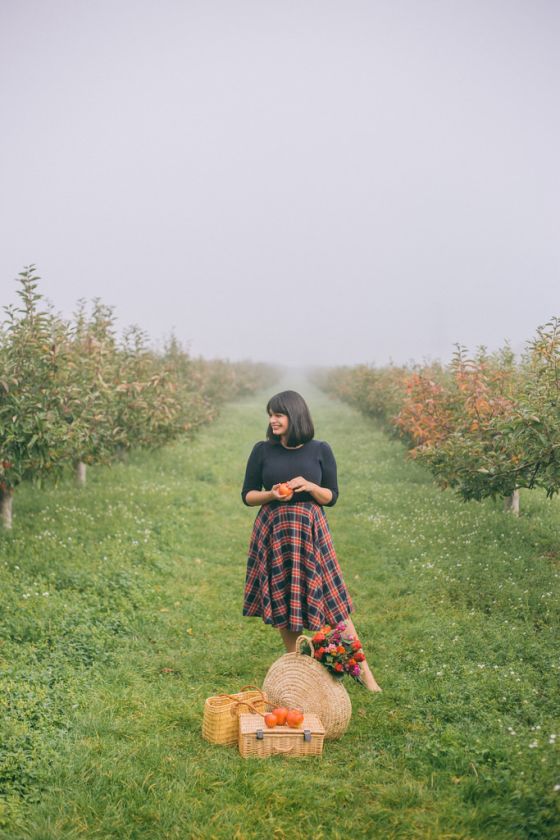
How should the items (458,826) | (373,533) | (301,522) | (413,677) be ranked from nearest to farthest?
(458,826)
(301,522)
(413,677)
(373,533)

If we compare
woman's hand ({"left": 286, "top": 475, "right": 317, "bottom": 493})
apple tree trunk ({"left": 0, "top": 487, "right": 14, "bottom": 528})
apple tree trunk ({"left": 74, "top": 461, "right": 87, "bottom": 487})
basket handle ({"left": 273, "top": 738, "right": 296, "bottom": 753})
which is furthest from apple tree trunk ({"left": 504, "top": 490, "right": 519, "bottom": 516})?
apple tree trunk ({"left": 74, "top": 461, "right": 87, "bottom": 487})

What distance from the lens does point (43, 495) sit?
1166cm

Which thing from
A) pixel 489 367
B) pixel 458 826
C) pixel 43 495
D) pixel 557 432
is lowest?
pixel 458 826

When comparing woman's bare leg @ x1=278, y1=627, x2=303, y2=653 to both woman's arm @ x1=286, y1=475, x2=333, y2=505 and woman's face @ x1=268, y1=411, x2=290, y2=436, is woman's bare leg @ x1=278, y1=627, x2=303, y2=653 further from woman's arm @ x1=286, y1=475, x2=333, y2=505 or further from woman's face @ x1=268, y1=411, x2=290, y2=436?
woman's face @ x1=268, y1=411, x2=290, y2=436

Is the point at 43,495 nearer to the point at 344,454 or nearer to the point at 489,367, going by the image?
the point at 489,367

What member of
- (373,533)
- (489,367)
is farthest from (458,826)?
(489,367)

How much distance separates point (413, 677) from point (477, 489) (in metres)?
3.13

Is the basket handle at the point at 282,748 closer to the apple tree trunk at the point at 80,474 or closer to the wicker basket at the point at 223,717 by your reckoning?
the wicker basket at the point at 223,717

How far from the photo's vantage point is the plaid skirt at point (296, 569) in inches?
218

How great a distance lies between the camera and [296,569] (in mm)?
5500

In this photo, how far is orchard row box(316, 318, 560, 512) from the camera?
23.5 ft

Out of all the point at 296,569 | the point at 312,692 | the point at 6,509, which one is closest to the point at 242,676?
the point at 312,692

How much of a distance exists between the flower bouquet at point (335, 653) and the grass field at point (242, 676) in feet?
1.76

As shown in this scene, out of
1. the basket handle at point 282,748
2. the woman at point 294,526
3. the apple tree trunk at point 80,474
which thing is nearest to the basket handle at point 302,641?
the woman at point 294,526
